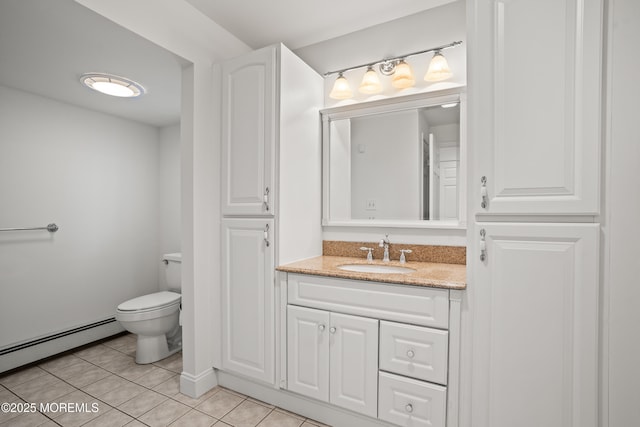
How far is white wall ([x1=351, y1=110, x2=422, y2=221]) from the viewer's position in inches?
79.4

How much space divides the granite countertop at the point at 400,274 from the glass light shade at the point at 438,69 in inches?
44.8

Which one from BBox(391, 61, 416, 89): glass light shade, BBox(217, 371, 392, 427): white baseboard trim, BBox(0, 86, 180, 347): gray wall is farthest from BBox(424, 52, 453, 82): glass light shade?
BBox(0, 86, 180, 347): gray wall

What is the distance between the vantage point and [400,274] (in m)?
1.65

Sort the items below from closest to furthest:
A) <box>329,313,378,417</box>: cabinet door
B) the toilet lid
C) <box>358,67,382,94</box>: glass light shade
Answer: <box>329,313,378,417</box>: cabinet door → <box>358,67,382,94</box>: glass light shade → the toilet lid

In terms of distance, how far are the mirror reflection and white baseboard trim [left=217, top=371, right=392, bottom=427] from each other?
1134mm

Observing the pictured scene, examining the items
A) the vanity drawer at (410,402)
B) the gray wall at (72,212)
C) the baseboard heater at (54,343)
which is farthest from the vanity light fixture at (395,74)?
the baseboard heater at (54,343)

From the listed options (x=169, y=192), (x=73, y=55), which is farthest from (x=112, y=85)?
(x=169, y=192)

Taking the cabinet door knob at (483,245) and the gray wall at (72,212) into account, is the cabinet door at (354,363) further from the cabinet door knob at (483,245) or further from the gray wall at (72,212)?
the gray wall at (72,212)

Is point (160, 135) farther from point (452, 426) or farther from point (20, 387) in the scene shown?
point (452, 426)

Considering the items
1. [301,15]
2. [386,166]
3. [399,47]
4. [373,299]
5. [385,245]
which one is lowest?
[373,299]

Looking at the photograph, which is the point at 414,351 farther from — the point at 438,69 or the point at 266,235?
the point at 438,69

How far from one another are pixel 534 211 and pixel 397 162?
99 cm

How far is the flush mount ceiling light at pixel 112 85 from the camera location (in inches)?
88.4

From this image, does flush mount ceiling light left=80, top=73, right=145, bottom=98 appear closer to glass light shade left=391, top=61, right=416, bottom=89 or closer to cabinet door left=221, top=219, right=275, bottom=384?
cabinet door left=221, top=219, right=275, bottom=384
